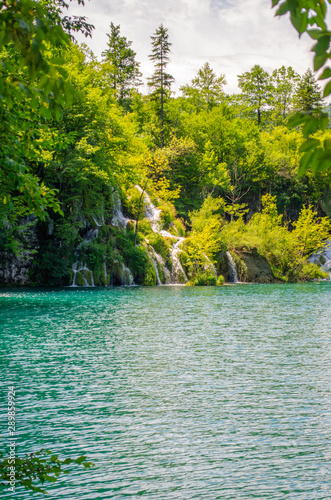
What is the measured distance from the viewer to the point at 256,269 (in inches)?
1372

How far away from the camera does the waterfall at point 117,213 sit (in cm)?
3087

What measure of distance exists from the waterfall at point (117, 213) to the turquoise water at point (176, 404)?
17.7 meters

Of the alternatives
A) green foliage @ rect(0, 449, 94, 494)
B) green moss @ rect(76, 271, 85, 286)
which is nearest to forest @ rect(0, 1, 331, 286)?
green moss @ rect(76, 271, 85, 286)

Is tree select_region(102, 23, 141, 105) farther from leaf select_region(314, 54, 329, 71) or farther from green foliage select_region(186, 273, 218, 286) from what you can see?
leaf select_region(314, 54, 329, 71)

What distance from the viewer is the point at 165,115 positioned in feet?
156

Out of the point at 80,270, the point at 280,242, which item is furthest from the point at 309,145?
the point at 280,242

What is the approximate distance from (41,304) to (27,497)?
45.4 ft

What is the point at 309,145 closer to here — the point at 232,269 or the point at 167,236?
the point at 167,236

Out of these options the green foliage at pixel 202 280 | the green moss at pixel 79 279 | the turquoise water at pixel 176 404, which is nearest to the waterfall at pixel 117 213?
the green moss at pixel 79 279

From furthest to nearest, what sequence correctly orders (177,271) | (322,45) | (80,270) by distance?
(177,271)
(80,270)
(322,45)

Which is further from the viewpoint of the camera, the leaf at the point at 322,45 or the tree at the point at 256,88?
the tree at the point at 256,88

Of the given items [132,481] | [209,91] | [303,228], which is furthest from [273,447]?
[209,91]

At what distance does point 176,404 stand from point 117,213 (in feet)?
85.6

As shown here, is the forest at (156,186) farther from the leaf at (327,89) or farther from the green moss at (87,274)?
the leaf at (327,89)
